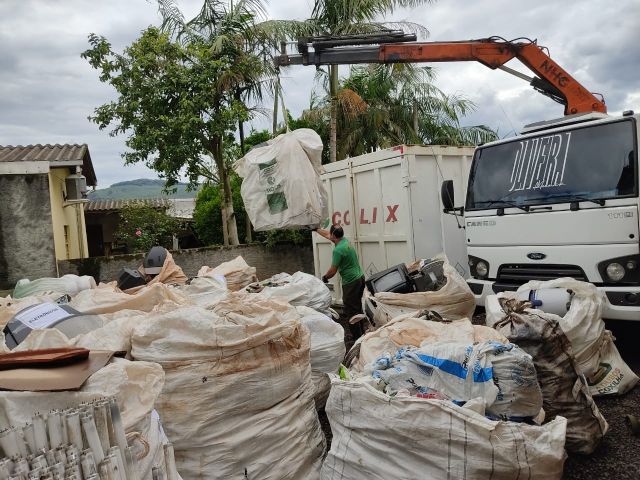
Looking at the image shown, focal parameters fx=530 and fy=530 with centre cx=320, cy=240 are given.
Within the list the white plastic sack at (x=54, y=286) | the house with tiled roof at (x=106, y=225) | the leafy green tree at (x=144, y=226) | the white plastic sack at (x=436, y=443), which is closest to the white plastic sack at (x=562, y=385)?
the white plastic sack at (x=436, y=443)

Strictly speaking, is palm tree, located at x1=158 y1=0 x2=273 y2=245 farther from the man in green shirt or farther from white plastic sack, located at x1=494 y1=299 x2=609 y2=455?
white plastic sack, located at x1=494 y1=299 x2=609 y2=455

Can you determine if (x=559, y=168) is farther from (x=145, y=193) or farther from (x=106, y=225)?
(x=145, y=193)

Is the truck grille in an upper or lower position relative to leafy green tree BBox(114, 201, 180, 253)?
lower

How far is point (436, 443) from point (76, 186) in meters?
10.8

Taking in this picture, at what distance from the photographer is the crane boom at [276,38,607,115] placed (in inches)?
255

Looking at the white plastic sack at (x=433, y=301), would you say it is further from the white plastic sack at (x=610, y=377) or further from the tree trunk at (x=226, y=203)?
the tree trunk at (x=226, y=203)

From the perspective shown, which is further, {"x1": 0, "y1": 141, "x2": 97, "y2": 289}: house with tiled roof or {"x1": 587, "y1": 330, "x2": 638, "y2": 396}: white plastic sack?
{"x1": 0, "y1": 141, "x2": 97, "y2": 289}: house with tiled roof

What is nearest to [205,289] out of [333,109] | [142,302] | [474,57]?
[142,302]

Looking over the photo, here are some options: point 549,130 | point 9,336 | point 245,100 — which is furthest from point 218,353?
point 245,100

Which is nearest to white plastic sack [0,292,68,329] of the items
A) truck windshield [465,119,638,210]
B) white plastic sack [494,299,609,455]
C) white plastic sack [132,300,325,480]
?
white plastic sack [132,300,325,480]

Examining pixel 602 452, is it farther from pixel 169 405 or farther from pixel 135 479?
pixel 135 479

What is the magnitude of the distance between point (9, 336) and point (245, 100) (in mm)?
9226

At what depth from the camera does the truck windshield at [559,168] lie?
4.18 m

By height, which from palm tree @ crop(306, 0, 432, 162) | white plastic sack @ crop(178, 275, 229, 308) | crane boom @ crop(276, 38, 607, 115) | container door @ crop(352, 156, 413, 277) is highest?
palm tree @ crop(306, 0, 432, 162)
